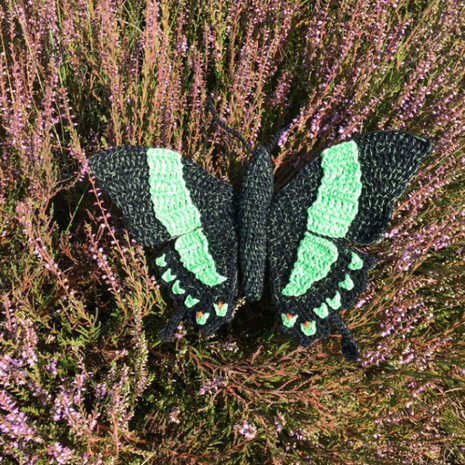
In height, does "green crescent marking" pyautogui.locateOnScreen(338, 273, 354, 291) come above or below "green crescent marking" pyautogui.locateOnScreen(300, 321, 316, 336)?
above

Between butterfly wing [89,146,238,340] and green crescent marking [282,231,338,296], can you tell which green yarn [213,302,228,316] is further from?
green crescent marking [282,231,338,296]

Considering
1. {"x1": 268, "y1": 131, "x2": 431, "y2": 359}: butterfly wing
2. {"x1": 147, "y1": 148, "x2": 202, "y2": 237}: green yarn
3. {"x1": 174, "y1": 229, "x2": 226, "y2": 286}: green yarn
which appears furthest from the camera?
{"x1": 174, "y1": 229, "x2": 226, "y2": 286}: green yarn

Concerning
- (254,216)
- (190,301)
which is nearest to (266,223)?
(254,216)

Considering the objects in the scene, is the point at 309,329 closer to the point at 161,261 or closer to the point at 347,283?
the point at 347,283

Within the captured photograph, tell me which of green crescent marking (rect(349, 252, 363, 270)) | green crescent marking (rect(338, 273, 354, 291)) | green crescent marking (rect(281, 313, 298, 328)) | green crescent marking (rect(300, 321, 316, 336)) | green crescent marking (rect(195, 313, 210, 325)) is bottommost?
green crescent marking (rect(195, 313, 210, 325))

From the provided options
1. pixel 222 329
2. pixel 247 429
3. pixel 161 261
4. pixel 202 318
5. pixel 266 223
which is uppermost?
pixel 266 223

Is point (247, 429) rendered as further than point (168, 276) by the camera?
No

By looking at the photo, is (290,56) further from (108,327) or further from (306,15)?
(108,327)

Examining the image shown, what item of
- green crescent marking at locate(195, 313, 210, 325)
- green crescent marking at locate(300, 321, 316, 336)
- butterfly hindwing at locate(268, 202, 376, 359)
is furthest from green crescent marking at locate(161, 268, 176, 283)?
green crescent marking at locate(300, 321, 316, 336)
